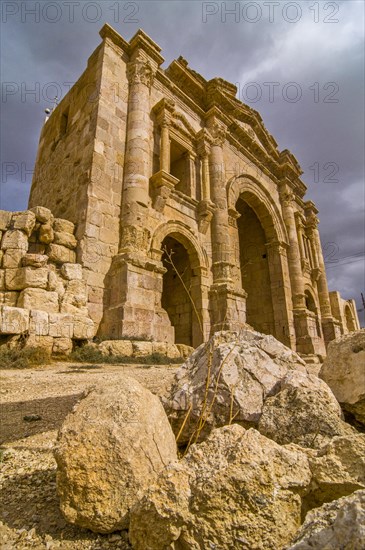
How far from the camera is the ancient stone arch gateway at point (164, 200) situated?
7.34m

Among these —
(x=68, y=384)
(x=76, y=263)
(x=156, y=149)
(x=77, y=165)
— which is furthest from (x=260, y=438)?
(x=156, y=149)

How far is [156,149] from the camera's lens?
9.65 metres

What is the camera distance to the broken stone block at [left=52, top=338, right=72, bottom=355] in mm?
5652

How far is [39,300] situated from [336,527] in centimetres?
603

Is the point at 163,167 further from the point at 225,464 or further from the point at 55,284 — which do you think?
the point at 225,464

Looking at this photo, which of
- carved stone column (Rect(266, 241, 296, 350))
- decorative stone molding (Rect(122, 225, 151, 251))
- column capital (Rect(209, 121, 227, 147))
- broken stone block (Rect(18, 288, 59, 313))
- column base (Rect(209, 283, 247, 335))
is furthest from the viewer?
carved stone column (Rect(266, 241, 296, 350))

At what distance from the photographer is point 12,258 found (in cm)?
610

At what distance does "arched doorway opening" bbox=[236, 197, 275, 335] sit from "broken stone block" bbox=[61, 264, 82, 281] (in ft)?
26.2

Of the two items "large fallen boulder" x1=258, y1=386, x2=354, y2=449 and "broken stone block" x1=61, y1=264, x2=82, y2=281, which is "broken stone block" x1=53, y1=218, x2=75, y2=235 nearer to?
"broken stone block" x1=61, y1=264, x2=82, y2=281

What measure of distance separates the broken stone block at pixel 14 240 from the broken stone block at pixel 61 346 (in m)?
2.03

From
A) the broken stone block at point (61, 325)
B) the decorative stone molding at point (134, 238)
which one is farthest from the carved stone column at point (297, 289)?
the broken stone block at point (61, 325)

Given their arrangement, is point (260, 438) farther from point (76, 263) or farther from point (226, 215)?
point (226, 215)

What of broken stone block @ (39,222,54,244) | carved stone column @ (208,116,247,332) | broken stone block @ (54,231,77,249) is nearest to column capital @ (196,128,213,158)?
carved stone column @ (208,116,247,332)

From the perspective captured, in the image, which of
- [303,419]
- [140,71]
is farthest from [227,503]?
[140,71]
